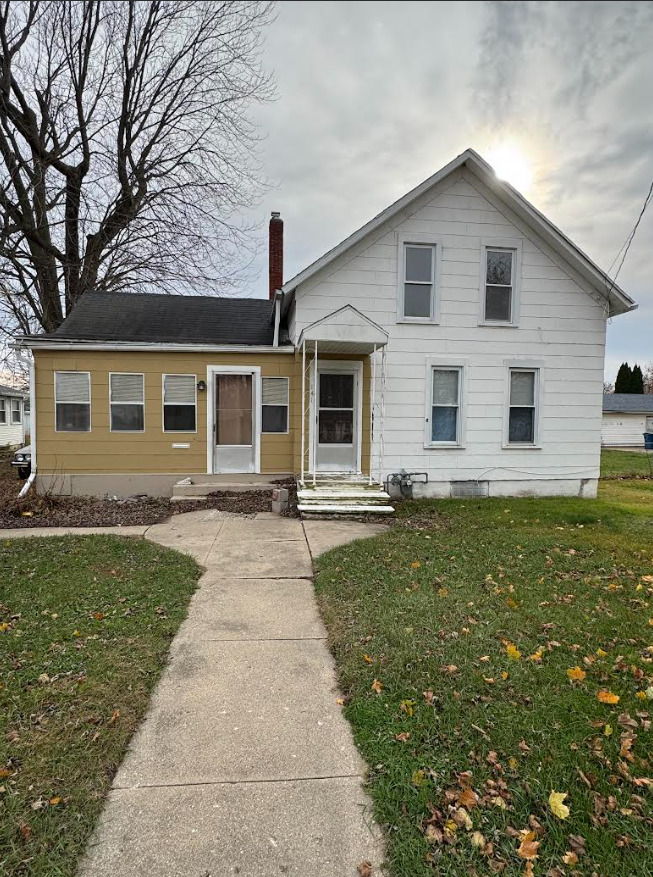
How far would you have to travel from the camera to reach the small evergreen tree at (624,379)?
44.0 m

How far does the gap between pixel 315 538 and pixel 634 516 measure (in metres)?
6.17

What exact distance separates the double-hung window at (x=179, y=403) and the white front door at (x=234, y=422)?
1.53 feet

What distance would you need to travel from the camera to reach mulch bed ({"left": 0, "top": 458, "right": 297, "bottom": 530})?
8.22m

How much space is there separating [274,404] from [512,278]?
19.1ft

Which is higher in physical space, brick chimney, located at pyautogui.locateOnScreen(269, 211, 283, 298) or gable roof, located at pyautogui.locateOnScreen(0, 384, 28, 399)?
brick chimney, located at pyautogui.locateOnScreen(269, 211, 283, 298)

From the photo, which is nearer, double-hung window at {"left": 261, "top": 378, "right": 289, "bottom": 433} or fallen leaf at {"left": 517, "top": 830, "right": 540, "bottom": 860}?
fallen leaf at {"left": 517, "top": 830, "right": 540, "bottom": 860}

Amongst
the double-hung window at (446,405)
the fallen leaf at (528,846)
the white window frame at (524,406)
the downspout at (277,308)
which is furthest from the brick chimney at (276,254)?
the fallen leaf at (528,846)

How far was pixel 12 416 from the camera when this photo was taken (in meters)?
28.3

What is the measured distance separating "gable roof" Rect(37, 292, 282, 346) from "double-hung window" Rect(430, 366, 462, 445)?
383 cm

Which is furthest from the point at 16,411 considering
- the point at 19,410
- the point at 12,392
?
the point at 12,392

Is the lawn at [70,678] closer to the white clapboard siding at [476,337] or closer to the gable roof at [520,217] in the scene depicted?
the white clapboard siding at [476,337]

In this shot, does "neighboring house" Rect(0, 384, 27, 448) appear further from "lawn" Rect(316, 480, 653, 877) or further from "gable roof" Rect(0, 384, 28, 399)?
"lawn" Rect(316, 480, 653, 877)

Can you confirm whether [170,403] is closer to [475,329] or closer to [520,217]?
[475,329]

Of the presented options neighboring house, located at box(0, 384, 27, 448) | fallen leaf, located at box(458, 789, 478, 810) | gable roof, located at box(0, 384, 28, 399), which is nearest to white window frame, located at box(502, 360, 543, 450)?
fallen leaf, located at box(458, 789, 478, 810)
